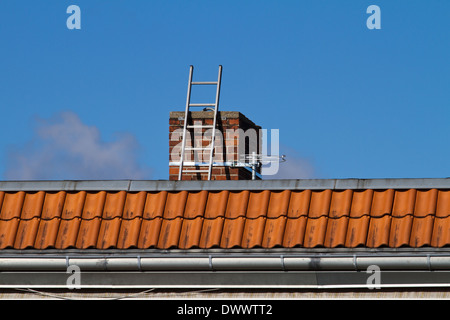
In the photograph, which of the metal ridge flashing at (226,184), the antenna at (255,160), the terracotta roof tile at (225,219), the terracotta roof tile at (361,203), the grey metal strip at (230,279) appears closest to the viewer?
the grey metal strip at (230,279)

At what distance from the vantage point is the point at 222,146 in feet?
50.5

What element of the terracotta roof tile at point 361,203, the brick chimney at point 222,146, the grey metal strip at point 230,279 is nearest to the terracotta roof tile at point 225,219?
the terracotta roof tile at point 361,203

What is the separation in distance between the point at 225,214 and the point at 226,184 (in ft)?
1.16

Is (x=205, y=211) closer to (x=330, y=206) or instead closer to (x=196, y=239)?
(x=196, y=239)

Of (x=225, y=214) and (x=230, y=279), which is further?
(x=225, y=214)

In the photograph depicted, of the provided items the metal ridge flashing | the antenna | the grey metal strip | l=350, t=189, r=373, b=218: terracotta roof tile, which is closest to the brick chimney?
the antenna

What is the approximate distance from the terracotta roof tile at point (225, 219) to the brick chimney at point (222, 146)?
19.2ft

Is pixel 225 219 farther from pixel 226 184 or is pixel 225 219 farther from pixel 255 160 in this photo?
pixel 255 160

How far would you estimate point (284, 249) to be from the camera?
856cm

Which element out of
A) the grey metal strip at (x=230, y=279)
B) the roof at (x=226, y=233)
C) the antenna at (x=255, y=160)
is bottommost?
the grey metal strip at (x=230, y=279)

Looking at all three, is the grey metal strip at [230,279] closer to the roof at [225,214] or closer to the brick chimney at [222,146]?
the roof at [225,214]

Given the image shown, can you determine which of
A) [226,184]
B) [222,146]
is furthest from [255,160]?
[226,184]

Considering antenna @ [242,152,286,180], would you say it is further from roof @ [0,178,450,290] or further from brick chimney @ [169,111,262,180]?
roof @ [0,178,450,290]

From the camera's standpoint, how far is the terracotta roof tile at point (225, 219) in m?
8.59
